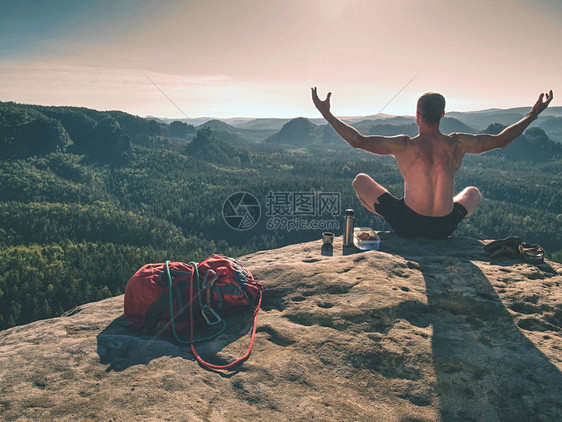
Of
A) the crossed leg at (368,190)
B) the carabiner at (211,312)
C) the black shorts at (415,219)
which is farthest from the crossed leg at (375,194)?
the carabiner at (211,312)

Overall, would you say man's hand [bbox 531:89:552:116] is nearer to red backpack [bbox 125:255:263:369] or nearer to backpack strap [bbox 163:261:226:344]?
red backpack [bbox 125:255:263:369]

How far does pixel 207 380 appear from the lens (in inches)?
194

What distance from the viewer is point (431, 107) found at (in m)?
7.86

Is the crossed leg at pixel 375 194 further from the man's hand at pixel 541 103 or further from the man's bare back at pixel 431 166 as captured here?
the man's hand at pixel 541 103

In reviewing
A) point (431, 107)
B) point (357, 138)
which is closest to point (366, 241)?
point (357, 138)

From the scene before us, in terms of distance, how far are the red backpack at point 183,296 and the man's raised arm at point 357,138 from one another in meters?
3.83

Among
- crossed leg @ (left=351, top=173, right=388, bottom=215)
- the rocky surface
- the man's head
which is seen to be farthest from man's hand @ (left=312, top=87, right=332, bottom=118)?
the rocky surface

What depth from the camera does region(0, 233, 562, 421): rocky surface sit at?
4.37 meters

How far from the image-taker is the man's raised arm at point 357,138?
7590 millimetres

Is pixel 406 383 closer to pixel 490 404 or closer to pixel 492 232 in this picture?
pixel 490 404

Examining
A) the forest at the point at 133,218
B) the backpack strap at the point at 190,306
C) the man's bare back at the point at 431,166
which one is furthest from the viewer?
the forest at the point at 133,218

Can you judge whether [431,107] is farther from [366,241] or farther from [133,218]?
[133,218]

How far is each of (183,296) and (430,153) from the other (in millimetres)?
6468

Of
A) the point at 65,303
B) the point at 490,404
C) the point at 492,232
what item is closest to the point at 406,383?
the point at 490,404
